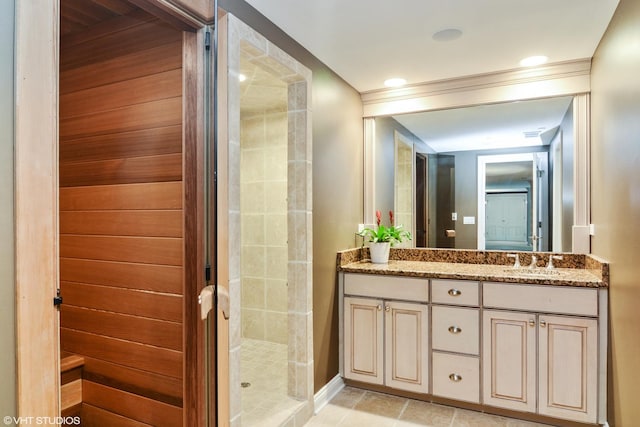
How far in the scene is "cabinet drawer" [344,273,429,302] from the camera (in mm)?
2565

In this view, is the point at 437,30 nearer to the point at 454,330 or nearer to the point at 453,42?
the point at 453,42

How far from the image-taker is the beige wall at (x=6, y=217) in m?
0.91

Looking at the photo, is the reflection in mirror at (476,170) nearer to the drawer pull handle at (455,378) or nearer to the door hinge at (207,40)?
the drawer pull handle at (455,378)

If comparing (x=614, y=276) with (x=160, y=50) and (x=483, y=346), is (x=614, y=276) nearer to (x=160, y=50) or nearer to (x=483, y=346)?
(x=483, y=346)

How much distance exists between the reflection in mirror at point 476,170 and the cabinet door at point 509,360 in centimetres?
72

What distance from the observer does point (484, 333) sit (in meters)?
2.40

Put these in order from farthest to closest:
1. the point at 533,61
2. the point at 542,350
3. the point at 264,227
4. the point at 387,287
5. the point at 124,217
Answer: the point at 264,227 < the point at 387,287 < the point at 533,61 < the point at 542,350 < the point at 124,217

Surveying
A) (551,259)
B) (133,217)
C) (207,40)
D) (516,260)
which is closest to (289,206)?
(133,217)

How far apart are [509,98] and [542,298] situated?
1441 millimetres

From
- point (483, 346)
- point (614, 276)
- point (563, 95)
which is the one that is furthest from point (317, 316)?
point (563, 95)

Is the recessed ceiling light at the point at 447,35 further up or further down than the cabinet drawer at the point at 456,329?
further up

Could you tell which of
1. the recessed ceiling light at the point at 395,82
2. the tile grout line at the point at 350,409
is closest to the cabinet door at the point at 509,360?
the tile grout line at the point at 350,409

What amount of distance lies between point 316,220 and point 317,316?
648 millimetres

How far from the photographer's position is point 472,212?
119 inches
